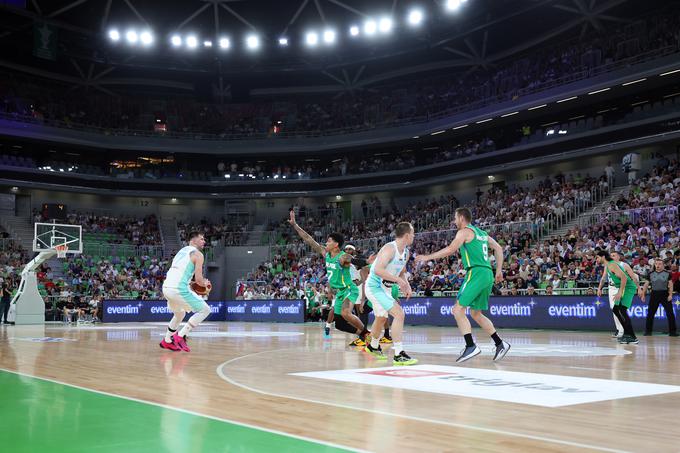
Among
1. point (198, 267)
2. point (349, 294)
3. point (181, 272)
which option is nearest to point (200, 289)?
point (181, 272)

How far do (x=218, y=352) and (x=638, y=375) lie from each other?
810 cm

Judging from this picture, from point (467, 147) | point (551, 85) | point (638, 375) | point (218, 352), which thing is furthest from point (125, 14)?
point (638, 375)

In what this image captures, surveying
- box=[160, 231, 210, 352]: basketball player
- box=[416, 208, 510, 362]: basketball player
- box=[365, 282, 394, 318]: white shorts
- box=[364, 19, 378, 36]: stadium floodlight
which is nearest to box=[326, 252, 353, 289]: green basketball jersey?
box=[160, 231, 210, 352]: basketball player

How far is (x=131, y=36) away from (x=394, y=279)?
41.8 metres

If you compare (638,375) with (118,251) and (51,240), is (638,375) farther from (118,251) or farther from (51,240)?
(118,251)

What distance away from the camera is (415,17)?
142 ft

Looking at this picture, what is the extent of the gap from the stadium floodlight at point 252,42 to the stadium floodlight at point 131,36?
776cm

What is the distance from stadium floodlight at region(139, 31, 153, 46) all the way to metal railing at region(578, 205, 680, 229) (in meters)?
32.1

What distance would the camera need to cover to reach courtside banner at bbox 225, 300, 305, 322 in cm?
3600

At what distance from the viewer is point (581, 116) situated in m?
40.1

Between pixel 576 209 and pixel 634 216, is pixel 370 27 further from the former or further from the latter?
pixel 634 216

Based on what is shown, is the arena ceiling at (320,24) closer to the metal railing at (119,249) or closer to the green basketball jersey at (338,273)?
the metal railing at (119,249)

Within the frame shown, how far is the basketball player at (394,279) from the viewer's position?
1084 cm

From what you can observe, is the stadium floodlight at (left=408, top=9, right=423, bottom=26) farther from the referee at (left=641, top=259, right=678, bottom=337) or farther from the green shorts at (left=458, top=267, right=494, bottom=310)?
the green shorts at (left=458, top=267, right=494, bottom=310)
